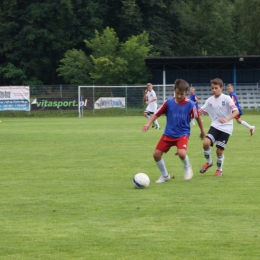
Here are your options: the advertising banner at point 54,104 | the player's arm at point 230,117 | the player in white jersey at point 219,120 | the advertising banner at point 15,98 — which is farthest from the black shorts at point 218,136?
the advertising banner at point 15,98

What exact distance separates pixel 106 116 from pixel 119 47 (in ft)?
44.7

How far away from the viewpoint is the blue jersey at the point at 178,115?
1021cm

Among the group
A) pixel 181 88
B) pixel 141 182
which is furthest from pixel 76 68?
pixel 141 182

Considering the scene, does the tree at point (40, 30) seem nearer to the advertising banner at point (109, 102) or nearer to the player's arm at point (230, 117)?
the advertising banner at point (109, 102)

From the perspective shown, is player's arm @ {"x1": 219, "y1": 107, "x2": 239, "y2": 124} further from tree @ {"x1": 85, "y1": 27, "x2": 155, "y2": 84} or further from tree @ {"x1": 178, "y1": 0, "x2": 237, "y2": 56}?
tree @ {"x1": 178, "y1": 0, "x2": 237, "y2": 56}

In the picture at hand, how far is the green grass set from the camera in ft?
19.5

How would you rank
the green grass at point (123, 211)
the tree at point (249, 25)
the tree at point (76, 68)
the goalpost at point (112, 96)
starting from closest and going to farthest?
the green grass at point (123, 211)
the goalpost at point (112, 96)
the tree at point (76, 68)
the tree at point (249, 25)

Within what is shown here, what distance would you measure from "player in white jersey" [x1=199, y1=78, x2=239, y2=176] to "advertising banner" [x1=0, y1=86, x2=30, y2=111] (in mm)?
31096

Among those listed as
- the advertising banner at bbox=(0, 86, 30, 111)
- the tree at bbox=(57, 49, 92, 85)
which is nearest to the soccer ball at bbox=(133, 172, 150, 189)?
the advertising banner at bbox=(0, 86, 30, 111)

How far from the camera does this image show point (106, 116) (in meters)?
41.7

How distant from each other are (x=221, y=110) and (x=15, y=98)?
31.5m

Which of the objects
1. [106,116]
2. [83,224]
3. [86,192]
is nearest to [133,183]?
[86,192]

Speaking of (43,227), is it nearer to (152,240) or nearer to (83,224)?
(83,224)

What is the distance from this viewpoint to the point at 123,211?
7.74m
